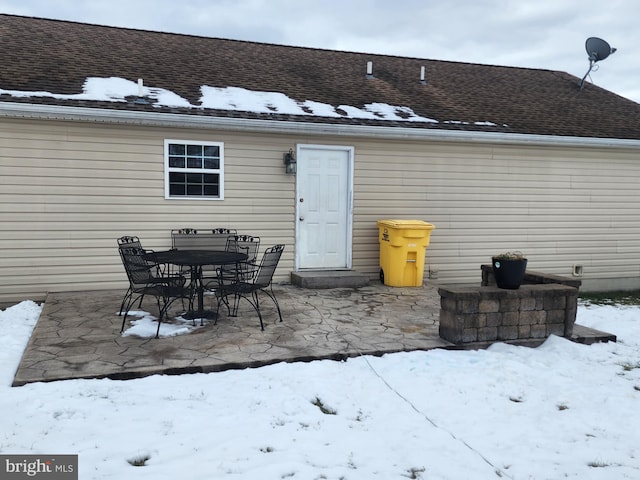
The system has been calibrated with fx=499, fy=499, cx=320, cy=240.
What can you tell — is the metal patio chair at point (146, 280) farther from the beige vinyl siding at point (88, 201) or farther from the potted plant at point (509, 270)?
the potted plant at point (509, 270)

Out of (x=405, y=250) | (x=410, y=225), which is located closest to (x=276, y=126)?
(x=410, y=225)

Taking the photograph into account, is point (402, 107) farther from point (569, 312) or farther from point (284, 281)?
point (569, 312)

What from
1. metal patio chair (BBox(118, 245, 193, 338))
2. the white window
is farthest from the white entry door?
metal patio chair (BBox(118, 245, 193, 338))

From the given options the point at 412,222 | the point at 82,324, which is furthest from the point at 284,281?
the point at 82,324

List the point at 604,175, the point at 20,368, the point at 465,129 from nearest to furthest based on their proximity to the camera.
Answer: the point at 20,368 < the point at 465,129 < the point at 604,175

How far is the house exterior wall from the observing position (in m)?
6.68

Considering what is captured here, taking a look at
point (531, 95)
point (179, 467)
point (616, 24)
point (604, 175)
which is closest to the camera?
point (179, 467)

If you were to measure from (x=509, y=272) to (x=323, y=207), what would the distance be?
12.0 feet

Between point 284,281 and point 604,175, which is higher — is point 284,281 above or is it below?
below

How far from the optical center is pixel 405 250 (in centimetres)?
765

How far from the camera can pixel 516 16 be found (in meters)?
17.3

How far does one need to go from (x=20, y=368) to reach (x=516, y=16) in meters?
18.5

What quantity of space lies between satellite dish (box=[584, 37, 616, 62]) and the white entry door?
688cm

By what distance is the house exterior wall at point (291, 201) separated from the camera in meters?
6.68
